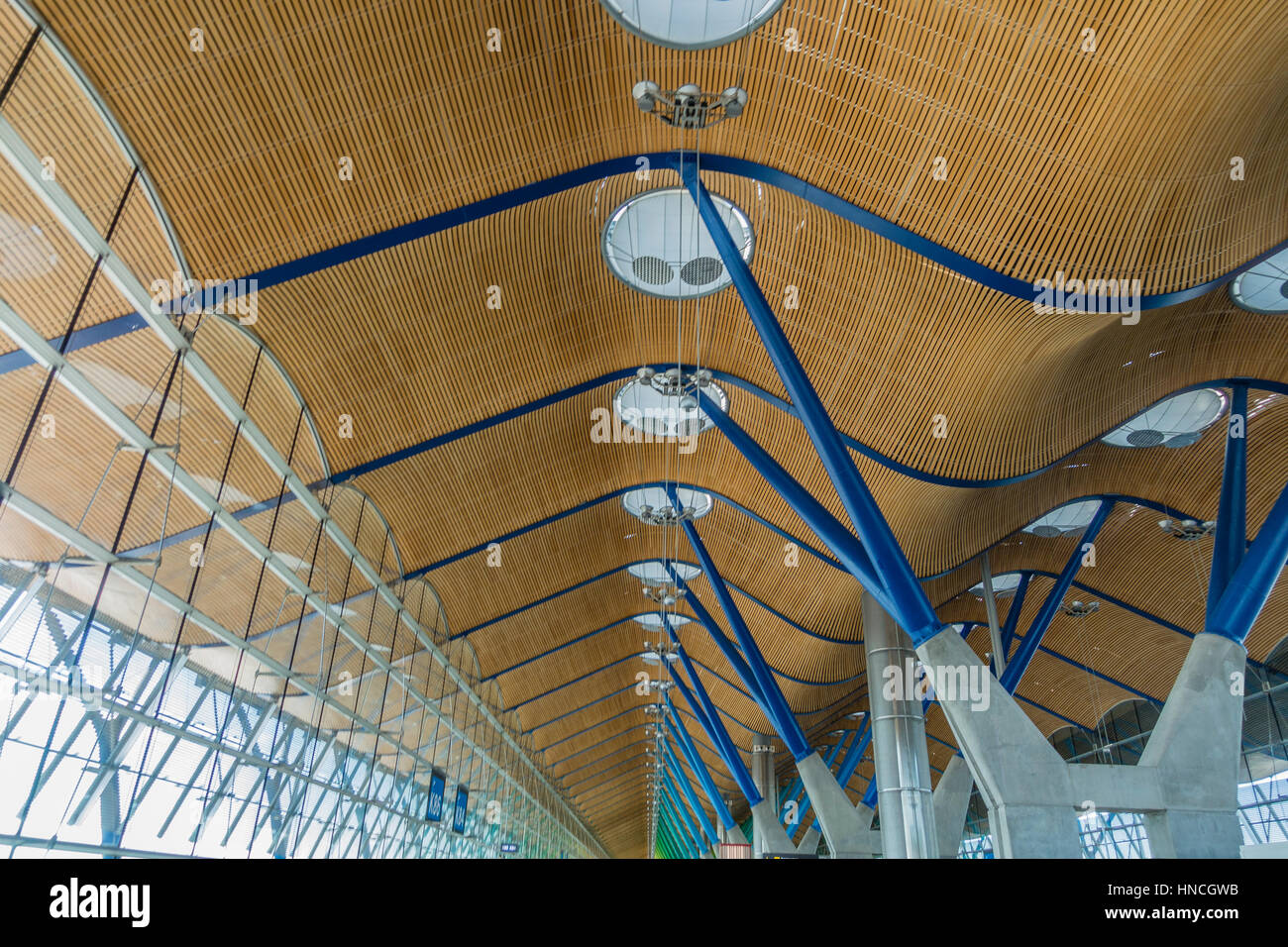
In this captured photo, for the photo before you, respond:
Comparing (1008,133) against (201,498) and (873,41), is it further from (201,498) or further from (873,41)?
(201,498)

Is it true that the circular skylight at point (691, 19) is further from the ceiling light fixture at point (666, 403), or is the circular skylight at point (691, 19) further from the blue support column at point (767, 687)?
the blue support column at point (767, 687)

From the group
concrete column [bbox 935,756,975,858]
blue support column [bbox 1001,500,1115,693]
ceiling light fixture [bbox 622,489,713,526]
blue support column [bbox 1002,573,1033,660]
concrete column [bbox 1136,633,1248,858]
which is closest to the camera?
concrete column [bbox 1136,633,1248,858]

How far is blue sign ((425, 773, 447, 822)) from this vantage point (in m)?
32.1

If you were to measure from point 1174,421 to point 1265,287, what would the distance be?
6174 millimetres

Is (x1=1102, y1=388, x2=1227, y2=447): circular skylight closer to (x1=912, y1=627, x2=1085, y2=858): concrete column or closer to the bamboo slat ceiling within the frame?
the bamboo slat ceiling

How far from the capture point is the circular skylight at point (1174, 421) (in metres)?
24.3

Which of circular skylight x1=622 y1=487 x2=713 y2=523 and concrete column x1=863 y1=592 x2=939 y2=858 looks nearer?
concrete column x1=863 y1=592 x2=939 y2=858

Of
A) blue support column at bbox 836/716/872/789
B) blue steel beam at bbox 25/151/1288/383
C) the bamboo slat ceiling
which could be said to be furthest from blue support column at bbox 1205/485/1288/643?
blue support column at bbox 836/716/872/789

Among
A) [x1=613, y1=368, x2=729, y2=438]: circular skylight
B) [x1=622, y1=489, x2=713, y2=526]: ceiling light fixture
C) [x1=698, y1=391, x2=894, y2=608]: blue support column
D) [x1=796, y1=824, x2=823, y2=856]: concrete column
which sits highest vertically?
[x1=613, y1=368, x2=729, y2=438]: circular skylight

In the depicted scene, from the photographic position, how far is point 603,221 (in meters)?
19.2

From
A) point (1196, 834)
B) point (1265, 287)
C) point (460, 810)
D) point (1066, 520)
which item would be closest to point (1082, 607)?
point (1066, 520)

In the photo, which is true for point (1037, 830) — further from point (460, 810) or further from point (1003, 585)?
point (460, 810)

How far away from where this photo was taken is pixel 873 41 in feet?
45.8

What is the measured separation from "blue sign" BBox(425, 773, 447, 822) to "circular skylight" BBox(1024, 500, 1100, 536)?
23.0 meters
